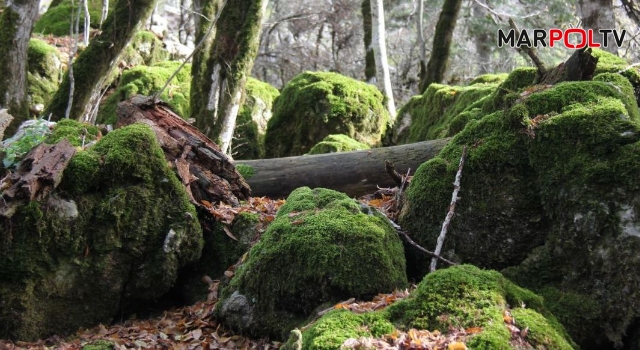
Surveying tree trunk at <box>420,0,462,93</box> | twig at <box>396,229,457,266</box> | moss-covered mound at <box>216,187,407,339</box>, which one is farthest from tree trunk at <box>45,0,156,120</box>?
tree trunk at <box>420,0,462,93</box>

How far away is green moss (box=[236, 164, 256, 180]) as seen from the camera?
304 inches

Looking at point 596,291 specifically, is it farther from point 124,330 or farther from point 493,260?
point 124,330

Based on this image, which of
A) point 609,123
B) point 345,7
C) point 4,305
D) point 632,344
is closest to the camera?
point 632,344

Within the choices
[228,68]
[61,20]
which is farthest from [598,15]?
[61,20]

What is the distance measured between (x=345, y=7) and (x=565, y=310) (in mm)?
21493

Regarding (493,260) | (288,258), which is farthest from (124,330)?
(493,260)

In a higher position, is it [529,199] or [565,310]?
[529,199]

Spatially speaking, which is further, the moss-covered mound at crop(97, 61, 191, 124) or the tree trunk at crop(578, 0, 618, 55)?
the moss-covered mound at crop(97, 61, 191, 124)

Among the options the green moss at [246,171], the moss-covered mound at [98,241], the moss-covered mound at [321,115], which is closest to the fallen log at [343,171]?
the green moss at [246,171]

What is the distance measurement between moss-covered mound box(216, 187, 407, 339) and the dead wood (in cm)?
181

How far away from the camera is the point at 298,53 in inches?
985

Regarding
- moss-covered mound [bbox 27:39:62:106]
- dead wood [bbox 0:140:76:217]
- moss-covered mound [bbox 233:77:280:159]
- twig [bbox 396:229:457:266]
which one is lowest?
twig [bbox 396:229:457:266]

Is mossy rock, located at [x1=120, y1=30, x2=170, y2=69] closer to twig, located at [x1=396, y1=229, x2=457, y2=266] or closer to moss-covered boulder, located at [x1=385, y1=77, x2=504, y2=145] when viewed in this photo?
moss-covered boulder, located at [x1=385, y1=77, x2=504, y2=145]

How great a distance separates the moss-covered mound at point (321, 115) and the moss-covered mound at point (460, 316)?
328 inches
